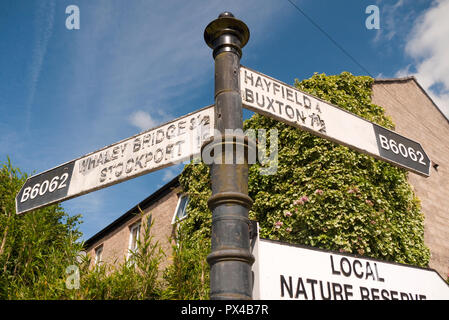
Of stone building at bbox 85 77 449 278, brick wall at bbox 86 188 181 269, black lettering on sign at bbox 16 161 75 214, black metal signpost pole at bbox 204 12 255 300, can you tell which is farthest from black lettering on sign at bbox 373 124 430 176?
brick wall at bbox 86 188 181 269

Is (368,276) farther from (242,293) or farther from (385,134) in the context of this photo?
(385,134)

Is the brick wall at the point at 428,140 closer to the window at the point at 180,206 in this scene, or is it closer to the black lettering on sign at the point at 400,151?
the window at the point at 180,206

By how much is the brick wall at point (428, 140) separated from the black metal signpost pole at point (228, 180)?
33.4ft

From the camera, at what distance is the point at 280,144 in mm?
10508

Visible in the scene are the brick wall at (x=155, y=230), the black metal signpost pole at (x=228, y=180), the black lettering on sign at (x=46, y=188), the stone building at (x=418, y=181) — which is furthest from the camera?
the brick wall at (x=155, y=230)

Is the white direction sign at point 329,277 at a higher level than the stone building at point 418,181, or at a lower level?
lower

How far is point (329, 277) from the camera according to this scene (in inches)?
103

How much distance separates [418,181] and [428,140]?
2811 mm

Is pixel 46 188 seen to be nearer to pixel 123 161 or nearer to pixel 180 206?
pixel 123 161

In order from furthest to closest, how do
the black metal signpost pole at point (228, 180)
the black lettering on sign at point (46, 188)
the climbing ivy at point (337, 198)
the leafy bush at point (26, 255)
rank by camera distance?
the climbing ivy at point (337, 198)
the leafy bush at point (26, 255)
the black lettering on sign at point (46, 188)
the black metal signpost pole at point (228, 180)

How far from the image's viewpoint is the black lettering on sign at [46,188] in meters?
3.83

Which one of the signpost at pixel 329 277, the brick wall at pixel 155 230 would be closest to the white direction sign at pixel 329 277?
the signpost at pixel 329 277
